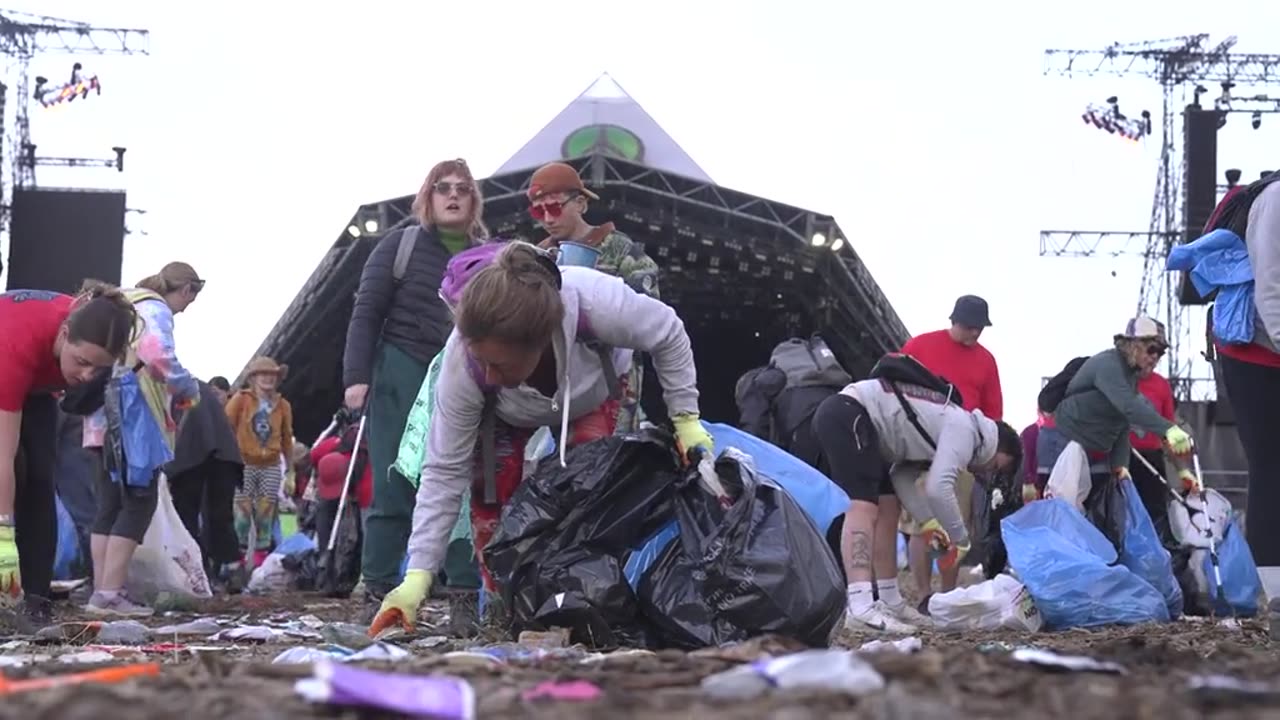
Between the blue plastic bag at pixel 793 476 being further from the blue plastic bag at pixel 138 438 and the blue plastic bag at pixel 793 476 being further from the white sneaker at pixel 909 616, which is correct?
the blue plastic bag at pixel 138 438

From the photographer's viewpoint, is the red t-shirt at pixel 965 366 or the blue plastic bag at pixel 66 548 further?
the blue plastic bag at pixel 66 548

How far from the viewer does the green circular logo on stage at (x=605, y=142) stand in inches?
880

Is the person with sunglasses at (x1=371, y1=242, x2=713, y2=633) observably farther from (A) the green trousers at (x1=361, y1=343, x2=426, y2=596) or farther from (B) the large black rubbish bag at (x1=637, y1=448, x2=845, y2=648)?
(A) the green trousers at (x1=361, y1=343, x2=426, y2=596)

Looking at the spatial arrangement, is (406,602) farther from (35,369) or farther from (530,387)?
(35,369)

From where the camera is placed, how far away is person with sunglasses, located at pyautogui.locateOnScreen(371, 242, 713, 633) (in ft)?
13.9

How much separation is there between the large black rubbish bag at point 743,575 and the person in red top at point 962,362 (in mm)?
4224

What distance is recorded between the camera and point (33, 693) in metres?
2.24

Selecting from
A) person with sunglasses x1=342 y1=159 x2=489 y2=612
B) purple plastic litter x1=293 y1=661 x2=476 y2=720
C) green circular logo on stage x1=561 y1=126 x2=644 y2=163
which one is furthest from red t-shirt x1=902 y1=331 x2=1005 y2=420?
green circular logo on stage x1=561 y1=126 x2=644 y2=163

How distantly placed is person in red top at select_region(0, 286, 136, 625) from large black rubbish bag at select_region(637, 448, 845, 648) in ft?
6.14

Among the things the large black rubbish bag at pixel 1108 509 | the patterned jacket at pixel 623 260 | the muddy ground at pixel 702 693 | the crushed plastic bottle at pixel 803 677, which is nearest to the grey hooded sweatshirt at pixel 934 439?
the large black rubbish bag at pixel 1108 509

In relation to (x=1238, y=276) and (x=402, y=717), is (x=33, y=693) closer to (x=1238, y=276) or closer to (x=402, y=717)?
(x=402, y=717)

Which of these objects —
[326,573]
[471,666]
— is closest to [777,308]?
[326,573]

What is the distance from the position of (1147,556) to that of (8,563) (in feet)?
16.4

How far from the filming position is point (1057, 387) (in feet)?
28.7
